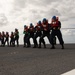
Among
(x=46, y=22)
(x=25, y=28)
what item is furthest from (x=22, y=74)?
(x=25, y=28)

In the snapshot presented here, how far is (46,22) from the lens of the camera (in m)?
17.9

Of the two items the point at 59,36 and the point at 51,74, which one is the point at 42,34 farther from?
the point at 51,74

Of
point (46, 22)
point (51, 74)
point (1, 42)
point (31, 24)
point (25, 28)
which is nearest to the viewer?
point (51, 74)

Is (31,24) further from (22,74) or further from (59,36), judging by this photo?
(22,74)

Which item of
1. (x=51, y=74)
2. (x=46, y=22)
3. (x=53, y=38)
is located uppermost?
(x=46, y=22)

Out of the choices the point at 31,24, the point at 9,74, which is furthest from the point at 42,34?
the point at 9,74

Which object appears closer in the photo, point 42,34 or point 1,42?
point 42,34

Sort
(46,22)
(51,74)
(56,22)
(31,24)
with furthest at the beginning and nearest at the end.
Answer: (31,24) → (46,22) → (56,22) → (51,74)

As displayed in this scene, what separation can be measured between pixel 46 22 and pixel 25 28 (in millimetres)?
5517

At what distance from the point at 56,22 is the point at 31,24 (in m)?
5.56

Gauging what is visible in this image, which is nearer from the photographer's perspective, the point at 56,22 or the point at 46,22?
the point at 56,22

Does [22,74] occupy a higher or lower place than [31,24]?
lower

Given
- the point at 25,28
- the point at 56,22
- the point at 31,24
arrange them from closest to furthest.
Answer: the point at 56,22 → the point at 31,24 → the point at 25,28

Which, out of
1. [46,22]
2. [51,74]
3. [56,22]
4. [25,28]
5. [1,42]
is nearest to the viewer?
[51,74]
